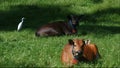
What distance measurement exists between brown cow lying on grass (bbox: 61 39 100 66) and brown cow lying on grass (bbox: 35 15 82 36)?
839 centimetres

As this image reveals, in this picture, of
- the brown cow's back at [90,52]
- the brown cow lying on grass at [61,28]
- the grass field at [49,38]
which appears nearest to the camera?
the grass field at [49,38]

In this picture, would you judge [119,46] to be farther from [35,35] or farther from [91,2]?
[91,2]

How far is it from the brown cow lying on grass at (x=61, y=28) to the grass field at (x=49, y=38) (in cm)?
40

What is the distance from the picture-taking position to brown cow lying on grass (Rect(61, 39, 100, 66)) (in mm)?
12391

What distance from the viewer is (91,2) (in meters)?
31.1

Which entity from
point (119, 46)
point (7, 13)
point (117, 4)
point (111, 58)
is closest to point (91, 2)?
point (117, 4)

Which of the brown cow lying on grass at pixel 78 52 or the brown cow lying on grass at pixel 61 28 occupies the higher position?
the brown cow lying on grass at pixel 78 52

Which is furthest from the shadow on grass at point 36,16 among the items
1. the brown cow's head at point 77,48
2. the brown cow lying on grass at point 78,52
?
the brown cow's head at point 77,48

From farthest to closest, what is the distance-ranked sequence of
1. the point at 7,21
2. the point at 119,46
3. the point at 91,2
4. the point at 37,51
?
the point at 91,2 → the point at 7,21 → the point at 119,46 → the point at 37,51

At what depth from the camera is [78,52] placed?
12.3 meters

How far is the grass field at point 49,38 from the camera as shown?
13.1 m

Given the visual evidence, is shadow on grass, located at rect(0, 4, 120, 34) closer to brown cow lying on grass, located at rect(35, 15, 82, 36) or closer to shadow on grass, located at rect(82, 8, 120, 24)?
shadow on grass, located at rect(82, 8, 120, 24)

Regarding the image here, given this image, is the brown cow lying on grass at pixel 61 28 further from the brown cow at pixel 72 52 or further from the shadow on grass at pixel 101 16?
the brown cow at pixel 72 52

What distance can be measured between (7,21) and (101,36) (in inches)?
373
